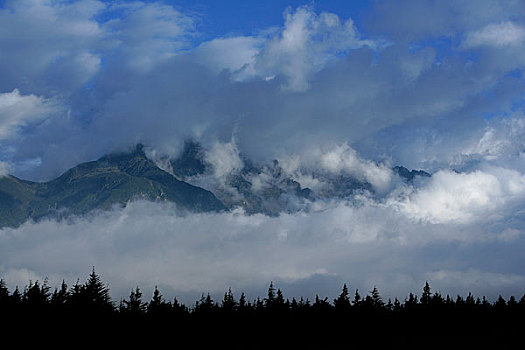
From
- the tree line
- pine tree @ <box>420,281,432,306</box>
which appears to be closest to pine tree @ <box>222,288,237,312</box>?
the tree line

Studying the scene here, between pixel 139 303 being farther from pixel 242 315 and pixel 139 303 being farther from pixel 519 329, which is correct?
pixel 519 329

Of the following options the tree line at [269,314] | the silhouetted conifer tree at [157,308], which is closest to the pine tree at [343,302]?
the tree line at [269,314]

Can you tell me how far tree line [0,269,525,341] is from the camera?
10562 centimetres

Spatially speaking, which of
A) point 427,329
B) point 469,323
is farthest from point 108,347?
point 469,323

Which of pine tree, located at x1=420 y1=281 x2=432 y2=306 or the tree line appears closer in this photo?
the tree line

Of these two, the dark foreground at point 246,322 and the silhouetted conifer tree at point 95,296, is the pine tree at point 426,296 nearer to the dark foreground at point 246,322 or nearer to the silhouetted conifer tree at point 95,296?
the dark foreground at point 246,322

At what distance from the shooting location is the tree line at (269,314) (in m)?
106

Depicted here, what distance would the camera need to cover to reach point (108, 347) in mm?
107000

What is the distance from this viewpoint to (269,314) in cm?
15175

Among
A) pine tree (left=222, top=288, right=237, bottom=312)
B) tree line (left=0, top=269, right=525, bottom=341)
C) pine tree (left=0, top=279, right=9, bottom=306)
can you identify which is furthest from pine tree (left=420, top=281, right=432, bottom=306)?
pine tree (left=0, top=279, right=9, bottom=306)

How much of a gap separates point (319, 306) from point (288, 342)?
19.8m

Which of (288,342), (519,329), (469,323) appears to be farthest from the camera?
(469,323)

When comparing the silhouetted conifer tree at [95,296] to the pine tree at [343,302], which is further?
the pine tree at [343,302]

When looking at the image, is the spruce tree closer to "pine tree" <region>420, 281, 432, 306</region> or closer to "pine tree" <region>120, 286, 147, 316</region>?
"pine tree" <region>120, 286, 147, 316</region>
